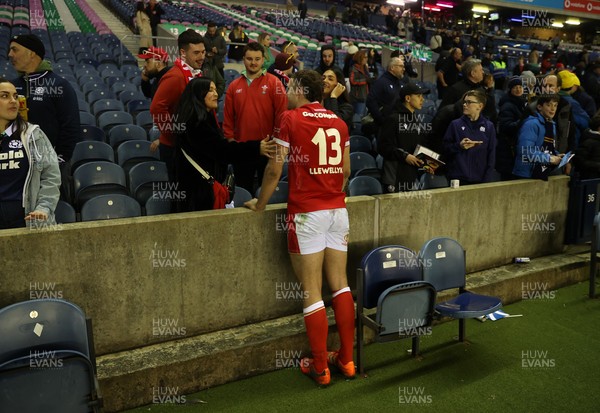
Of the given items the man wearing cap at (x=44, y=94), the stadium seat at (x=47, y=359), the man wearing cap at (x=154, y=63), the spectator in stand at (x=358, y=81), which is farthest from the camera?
the spectator in stand at (x=358, y=81)

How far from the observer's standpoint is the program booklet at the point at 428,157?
5.02 metres

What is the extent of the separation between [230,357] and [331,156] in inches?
58.7

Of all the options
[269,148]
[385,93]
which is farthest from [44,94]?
[385,93]

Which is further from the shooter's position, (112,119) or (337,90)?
(112,119)

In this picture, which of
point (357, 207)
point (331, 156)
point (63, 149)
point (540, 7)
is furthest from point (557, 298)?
point (540, 7)

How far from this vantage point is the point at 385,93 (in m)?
6.79

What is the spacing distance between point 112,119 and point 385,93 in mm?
3519

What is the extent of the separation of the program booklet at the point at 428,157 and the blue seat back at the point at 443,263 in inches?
41.2

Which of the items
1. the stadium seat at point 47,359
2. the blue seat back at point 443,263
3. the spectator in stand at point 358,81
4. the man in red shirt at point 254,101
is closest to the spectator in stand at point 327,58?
the spectator in stand at point 358,81

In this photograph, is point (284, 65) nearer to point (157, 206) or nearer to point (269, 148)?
point (157, 206)

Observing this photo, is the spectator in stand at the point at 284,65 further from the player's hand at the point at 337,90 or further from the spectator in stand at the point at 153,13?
the spectator in stand at the point at 153,13

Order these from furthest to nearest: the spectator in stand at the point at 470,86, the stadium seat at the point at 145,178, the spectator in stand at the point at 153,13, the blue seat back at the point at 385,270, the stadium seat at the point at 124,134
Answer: the spectator in stand at the point at 153,13 → the stadium seat at the point at 124,134 → the spectator in stand at the point at 470,86 → the stadium seat at the point at 145,178 → the blue seat back at the point at 385,270

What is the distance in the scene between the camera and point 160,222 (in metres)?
3.52

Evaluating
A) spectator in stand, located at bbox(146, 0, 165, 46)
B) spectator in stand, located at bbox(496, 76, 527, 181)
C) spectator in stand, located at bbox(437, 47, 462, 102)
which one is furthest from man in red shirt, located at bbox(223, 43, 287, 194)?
spectator in stand, located at bbox(146, 0, 165, 46)
